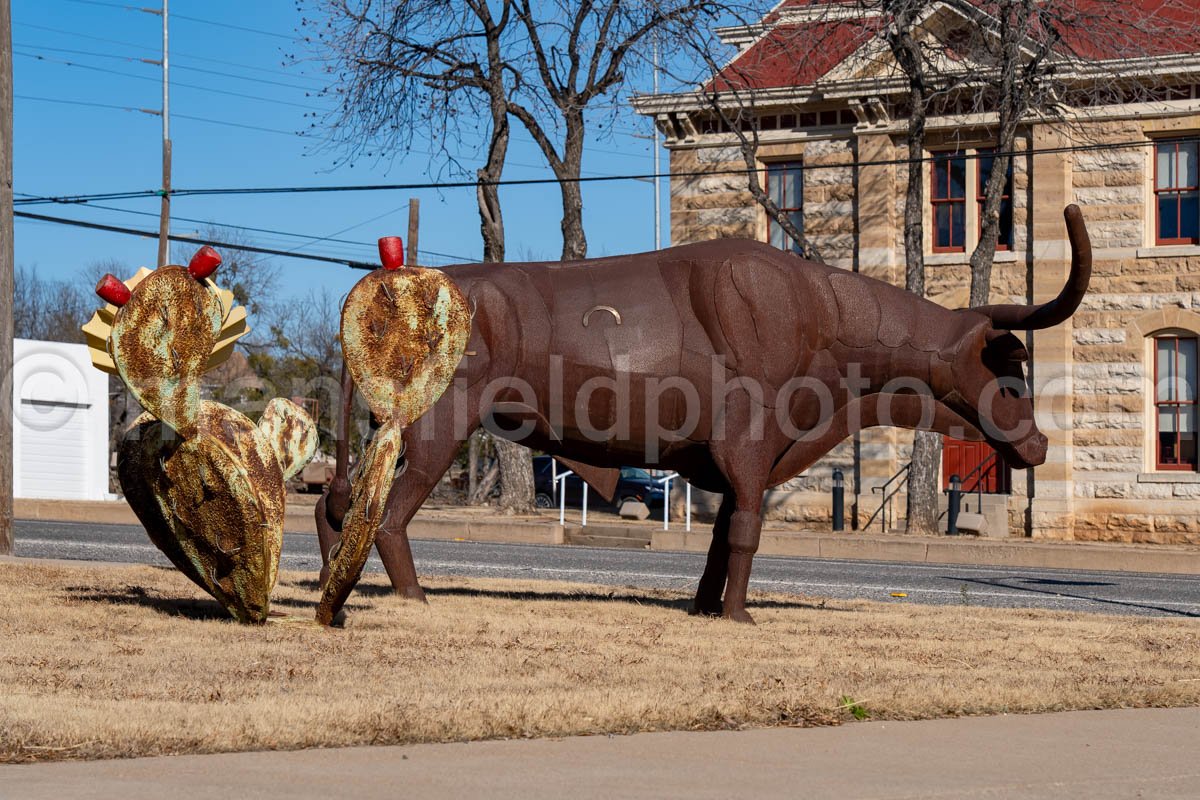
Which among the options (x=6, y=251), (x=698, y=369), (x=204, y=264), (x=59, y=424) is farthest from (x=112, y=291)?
(x=59, y=424)

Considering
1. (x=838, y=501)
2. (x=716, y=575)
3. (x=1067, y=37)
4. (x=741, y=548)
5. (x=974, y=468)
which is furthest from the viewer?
(x=974, y=468)

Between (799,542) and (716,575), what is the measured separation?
12.4 m

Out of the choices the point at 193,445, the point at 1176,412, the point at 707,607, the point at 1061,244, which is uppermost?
the point at 1061,244

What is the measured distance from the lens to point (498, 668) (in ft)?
24.1

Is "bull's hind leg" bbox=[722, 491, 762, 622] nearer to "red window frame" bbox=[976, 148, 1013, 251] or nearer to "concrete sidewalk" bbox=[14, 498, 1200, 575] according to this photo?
"concrete sidewalk" bbox=[14, 498, 1200, 575]

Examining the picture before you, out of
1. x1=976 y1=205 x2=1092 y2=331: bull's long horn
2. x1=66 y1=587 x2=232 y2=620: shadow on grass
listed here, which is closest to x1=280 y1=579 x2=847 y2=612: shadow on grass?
x1=66 y1=587 x2=232 y2=620: shadow on grass

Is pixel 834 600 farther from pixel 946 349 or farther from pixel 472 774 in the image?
pixel 472 774

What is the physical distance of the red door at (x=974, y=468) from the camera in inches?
1090

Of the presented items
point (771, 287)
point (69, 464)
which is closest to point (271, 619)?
point (771, 287)

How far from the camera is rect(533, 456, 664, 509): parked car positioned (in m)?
33.7

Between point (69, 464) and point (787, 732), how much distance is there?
99.0 feet

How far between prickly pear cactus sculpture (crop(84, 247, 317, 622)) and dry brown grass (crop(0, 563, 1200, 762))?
385mm

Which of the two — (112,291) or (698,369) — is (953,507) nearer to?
(698,369)

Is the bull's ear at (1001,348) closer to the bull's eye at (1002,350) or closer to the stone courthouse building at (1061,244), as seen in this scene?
the bull's eye at (1002,350)
